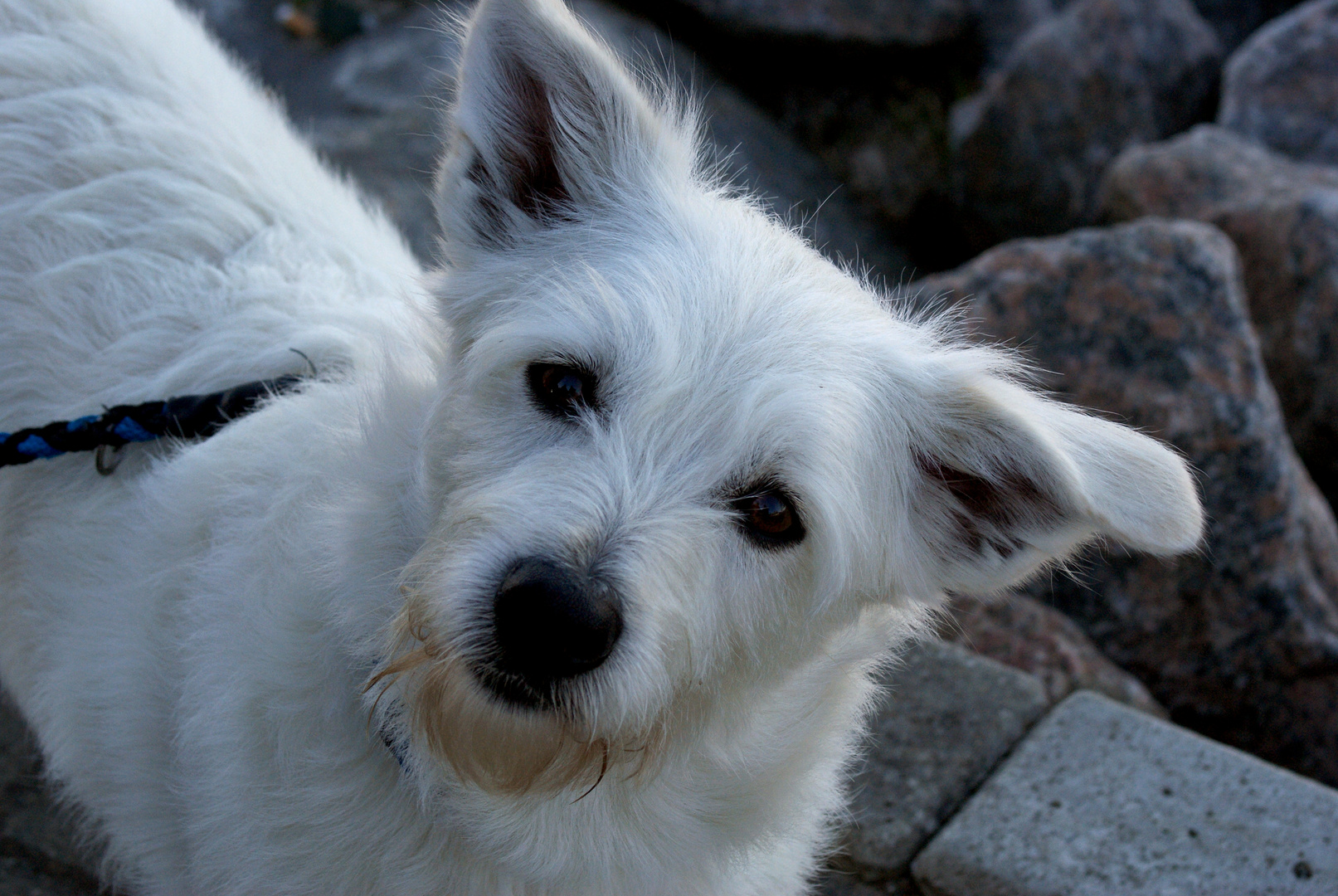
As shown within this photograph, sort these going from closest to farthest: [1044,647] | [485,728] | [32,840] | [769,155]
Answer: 1. [485,728]
2. [32,840]
3. [1044,647]
4. [769,155]

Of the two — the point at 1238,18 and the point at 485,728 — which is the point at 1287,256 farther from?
the point at 1238,18

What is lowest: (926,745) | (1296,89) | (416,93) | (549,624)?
(416,93)

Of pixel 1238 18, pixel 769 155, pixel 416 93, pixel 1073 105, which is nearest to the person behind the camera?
pixel 416 93

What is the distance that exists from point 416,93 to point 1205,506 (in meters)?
6.46

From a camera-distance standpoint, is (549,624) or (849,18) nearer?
(549,624)

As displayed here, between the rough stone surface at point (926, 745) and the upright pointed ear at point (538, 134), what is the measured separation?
78.3 inches

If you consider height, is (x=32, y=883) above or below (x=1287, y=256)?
below

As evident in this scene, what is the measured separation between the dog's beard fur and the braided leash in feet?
3.68

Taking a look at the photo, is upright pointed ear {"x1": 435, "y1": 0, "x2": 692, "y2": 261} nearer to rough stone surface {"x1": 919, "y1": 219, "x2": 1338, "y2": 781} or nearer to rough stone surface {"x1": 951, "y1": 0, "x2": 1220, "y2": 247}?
rough stone surface {"x1": 919, "y1": 219, "x2": 1338, "y2": 781}

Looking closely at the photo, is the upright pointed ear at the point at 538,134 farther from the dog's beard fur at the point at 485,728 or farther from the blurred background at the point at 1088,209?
the dog's beard fur at the point at 485,728

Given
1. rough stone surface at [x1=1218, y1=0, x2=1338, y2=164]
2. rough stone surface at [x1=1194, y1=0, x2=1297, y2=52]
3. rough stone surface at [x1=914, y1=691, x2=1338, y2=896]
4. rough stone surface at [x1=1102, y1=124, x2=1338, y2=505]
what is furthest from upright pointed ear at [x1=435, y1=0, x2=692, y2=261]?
rough stone surface at [x1=1194, y1=0, x2=1297, y2=52]

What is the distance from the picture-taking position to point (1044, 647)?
14.1 ft

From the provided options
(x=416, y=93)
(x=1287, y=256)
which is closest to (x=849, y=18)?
(x=416, y=93)

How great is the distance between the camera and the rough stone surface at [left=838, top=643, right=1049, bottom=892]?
347cm
